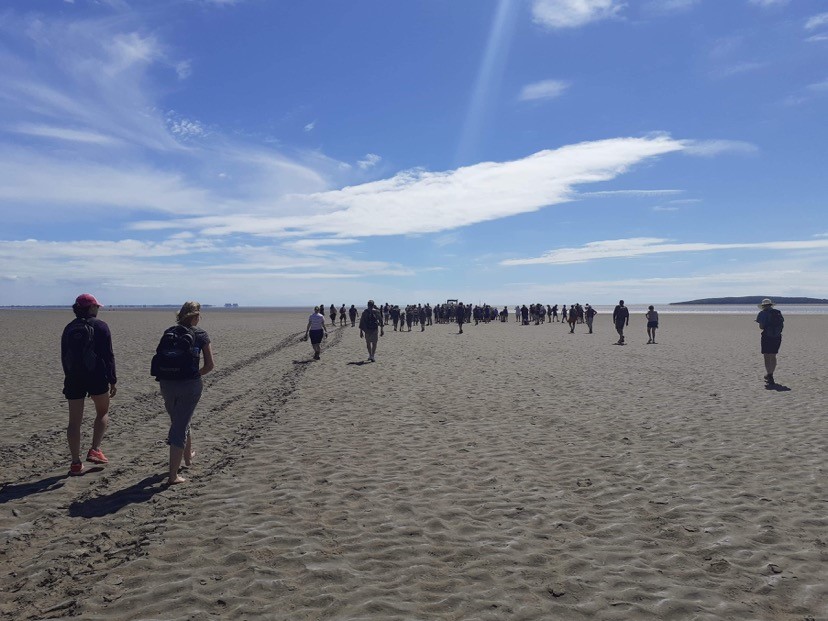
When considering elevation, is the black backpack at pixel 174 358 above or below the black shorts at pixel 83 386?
above

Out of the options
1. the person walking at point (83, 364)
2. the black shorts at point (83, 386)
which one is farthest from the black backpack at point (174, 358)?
the black shorts at point (83, 386)

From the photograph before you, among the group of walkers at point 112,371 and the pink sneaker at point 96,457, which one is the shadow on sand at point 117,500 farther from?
the pink sneaker at point 96,457

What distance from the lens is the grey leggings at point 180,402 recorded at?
20.1 feet

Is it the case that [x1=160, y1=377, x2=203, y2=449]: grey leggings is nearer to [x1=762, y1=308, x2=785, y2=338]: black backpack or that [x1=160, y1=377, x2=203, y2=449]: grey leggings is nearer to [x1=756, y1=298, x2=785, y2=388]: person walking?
[x1=756, y1=298, x2=785, y2=388]: person walking

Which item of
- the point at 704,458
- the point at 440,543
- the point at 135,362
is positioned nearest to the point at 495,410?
the point at 704,458

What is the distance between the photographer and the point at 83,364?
6.57 metres

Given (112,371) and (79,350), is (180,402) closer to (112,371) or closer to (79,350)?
(112,371)

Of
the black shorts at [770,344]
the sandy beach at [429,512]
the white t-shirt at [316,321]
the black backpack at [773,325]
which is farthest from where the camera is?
the white t-shirt at [316,321]

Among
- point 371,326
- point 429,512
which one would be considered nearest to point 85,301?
point 429,512

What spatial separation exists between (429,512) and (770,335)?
12387 millimetres

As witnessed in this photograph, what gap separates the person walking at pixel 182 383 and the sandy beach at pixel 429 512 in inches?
19.7

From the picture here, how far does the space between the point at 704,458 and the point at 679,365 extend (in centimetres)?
1197

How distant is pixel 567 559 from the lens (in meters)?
4.51

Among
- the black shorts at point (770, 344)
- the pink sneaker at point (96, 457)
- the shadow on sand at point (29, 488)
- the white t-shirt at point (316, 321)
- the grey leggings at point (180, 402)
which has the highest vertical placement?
the white t-shirt at point (316, 321)
